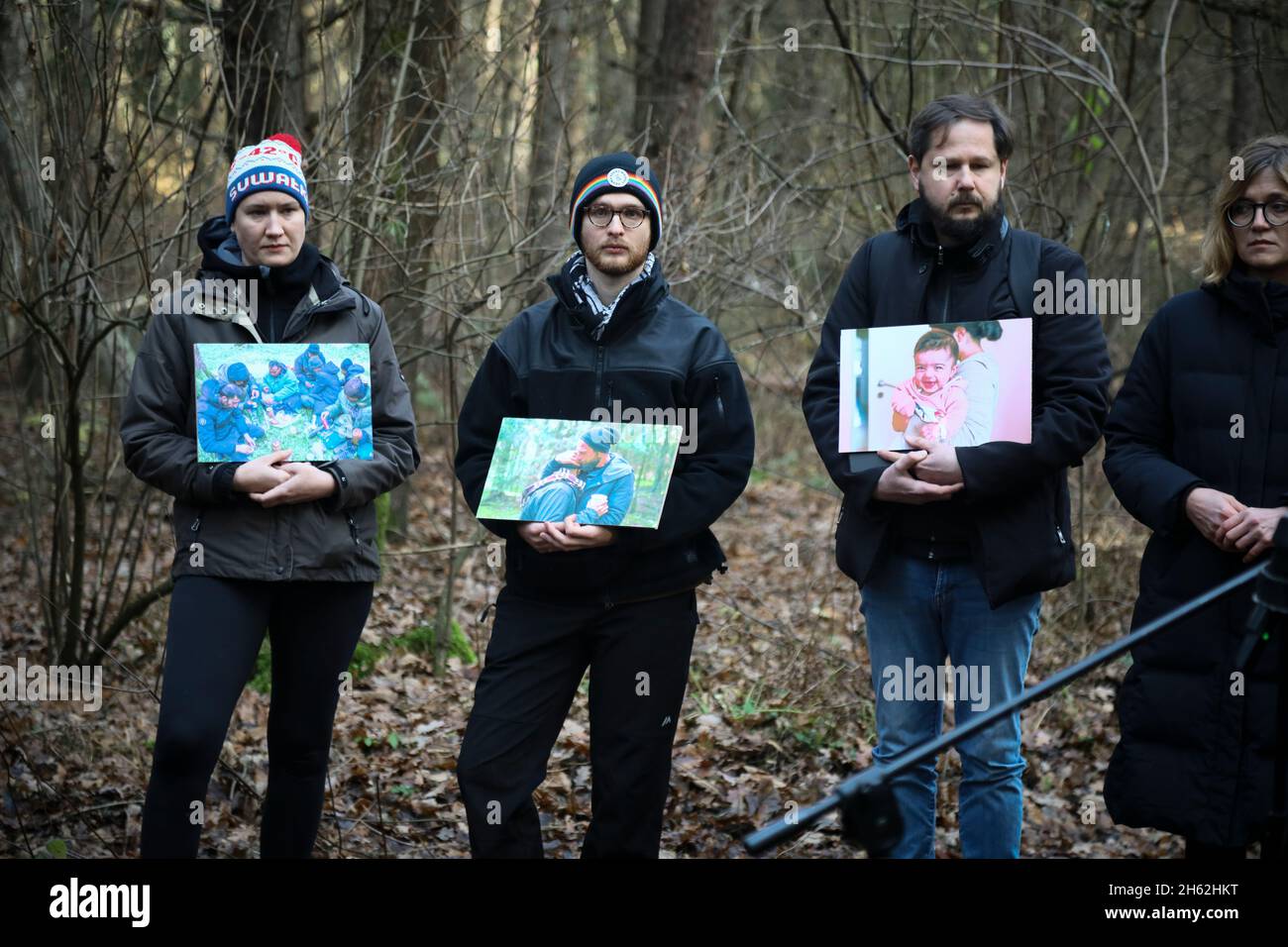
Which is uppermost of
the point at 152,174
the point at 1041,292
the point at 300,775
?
the point at 152,174

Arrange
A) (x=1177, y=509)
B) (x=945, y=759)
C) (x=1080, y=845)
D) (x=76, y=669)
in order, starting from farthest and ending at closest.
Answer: (x=76, y=669), (x=945, y=759), (x=1080, y=845), (x=1177, y=509)

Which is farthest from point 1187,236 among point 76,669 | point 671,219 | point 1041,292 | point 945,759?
point 76,669

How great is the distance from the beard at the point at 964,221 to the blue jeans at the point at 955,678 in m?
1.01

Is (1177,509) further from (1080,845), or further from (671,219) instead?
(671,219)

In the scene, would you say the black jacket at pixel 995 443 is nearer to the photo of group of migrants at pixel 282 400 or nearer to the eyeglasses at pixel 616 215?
the eyeglasses at pixel 616 215

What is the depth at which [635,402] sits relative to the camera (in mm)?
3766

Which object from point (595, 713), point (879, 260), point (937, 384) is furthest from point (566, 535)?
point (879, 260)

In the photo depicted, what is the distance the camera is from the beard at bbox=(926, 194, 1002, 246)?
3768mm

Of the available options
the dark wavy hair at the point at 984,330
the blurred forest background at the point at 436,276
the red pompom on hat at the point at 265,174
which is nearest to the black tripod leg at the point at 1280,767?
the dark wavy hair at the point at 984,330

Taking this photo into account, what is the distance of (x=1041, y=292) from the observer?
376 cm

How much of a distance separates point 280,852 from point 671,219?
13.9 ft

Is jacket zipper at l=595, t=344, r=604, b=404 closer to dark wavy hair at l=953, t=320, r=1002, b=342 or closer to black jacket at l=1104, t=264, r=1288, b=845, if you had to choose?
dark wavy hair at l=953, t=320, r=1002, b=342

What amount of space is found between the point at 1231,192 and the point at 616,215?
1.84m

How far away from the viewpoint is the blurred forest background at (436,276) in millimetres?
5434
